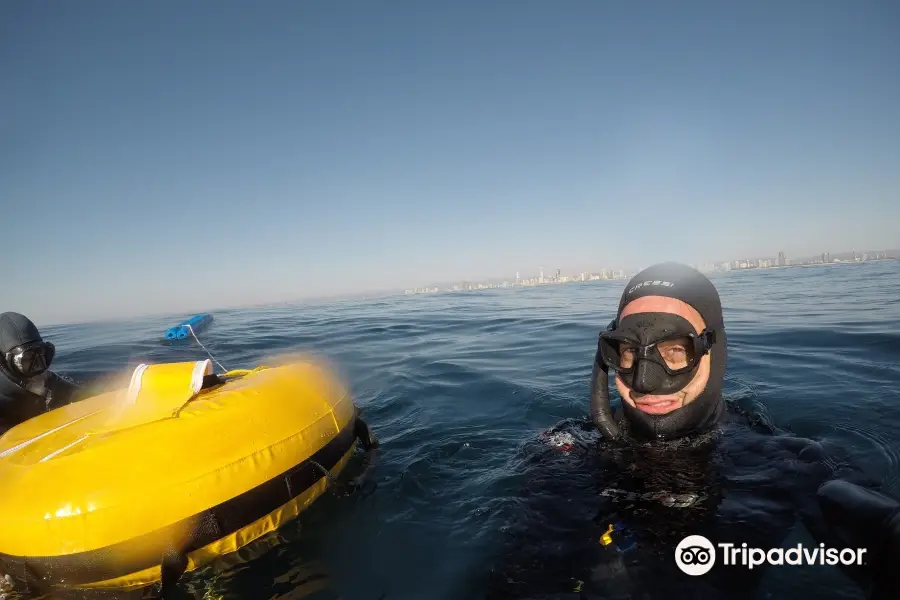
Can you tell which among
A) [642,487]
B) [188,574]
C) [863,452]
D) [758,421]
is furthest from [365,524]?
[863,452]

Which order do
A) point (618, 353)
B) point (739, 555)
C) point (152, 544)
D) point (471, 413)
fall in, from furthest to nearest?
point (471, 413) < point (618, 353) < point (152, 544) < point (739, 555)

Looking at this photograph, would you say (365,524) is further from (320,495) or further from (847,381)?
(847,381)

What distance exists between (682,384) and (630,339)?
0.46m

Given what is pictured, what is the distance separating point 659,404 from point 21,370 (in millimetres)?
6784

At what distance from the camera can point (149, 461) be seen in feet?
7.84

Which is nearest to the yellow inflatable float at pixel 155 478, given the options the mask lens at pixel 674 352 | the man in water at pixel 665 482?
the man in water at pixel 665 482

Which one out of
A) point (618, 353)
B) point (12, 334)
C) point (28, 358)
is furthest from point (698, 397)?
point (12, 334)

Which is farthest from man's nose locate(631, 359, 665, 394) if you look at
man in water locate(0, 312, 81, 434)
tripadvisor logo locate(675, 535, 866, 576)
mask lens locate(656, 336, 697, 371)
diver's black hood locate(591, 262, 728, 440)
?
man in water locate(0, 312, 81, 434)

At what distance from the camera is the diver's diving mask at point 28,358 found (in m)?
4.82

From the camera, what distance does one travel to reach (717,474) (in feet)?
9.27

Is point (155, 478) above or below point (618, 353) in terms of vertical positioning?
below

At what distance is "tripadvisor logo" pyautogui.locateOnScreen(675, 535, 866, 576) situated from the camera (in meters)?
2.11

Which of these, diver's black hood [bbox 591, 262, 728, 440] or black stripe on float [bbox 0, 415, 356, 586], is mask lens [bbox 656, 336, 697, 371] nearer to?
diver's black hood [bbox 591, 262, 728, 440]

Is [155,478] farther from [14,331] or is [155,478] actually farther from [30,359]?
[14,331]
